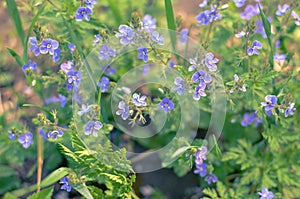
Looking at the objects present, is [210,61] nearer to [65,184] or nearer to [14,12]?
[65,184]

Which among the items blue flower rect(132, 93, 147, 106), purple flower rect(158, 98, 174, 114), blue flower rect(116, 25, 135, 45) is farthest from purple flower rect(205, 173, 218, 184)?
blue flower rect(116, 25, 135, 45)

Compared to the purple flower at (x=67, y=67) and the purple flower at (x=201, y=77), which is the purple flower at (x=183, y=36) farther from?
the purple flower at (x=67, y=67)

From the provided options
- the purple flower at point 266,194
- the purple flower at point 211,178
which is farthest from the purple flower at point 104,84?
the purple flower at point 266,194

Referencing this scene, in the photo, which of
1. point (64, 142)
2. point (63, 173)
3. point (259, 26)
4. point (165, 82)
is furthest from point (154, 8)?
point (63, 173)

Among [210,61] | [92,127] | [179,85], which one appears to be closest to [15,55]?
[92,127]

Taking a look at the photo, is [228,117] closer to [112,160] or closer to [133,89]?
[133,89]

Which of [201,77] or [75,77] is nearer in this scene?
[201,77]
